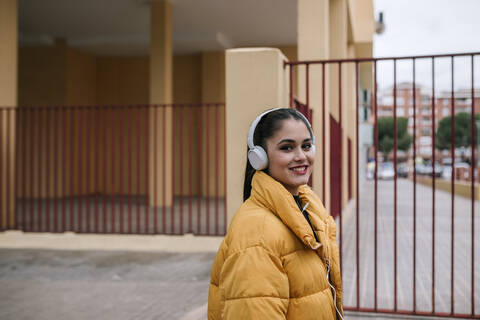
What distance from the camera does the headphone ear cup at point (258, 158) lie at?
1.78 metres

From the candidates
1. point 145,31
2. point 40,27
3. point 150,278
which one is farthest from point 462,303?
point 40,27

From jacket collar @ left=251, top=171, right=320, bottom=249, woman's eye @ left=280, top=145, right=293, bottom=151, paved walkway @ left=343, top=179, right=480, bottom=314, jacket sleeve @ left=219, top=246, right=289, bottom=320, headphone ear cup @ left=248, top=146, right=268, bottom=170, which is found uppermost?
woman's eye @ left=280, top=145, right=293, bottom=151

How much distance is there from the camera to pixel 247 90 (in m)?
4.64

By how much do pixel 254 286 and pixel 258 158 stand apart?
50cm

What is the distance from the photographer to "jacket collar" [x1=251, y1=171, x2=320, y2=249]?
168 centimetres

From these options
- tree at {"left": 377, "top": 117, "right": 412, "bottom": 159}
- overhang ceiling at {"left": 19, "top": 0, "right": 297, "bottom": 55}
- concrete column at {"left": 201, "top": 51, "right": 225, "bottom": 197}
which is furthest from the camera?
tree at {"left": 377, "top": 117, "right": 412, "bottom": 159}

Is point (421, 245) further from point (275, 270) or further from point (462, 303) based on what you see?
point (275, 270)

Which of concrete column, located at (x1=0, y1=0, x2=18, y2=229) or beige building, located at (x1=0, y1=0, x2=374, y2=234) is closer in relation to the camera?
beige building, located at (x1=0, y1=0, x2=374, y2=234)

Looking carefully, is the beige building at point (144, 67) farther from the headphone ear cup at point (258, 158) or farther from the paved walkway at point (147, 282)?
the headphone ear cup at point (258, 158)

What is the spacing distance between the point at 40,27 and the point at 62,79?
217 centimetres

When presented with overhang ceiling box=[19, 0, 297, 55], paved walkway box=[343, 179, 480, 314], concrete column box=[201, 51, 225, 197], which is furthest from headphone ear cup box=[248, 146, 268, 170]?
concrete column box=[201, 51, 225, 197]

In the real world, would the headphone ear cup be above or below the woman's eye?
below

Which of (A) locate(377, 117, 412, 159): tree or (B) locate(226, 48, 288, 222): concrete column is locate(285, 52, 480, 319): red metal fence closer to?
(B) locate(226, 48, 288, 222): concrete column

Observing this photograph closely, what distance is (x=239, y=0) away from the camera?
1347 cm
